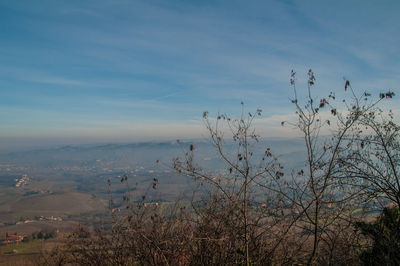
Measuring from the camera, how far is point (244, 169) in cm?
427

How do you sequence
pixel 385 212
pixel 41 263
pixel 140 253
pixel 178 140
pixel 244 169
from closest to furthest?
pixel 244 169
pixel 140 253
pixel 385 212
pixel 178 140
pixel 41 263

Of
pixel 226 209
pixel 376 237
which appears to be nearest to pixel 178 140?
pixel 226 209

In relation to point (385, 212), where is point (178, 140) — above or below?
above

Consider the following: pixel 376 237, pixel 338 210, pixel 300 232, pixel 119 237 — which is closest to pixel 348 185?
pixel 338 210

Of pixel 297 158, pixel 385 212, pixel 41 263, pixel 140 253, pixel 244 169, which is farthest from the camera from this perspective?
pixel 297 158

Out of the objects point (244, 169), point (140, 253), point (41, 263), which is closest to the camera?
point (244, 169)

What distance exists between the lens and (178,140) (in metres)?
5.63

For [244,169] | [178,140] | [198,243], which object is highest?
[178,140]

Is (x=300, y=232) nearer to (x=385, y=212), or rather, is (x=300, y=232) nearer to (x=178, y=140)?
(x=385, y=212)

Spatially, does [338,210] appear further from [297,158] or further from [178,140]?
[178,140]

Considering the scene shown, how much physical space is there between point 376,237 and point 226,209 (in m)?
2.49

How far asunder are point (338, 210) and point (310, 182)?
0.75 meters

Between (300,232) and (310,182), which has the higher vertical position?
(310,182)

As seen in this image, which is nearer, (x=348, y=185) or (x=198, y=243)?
(x=198, y=243)
